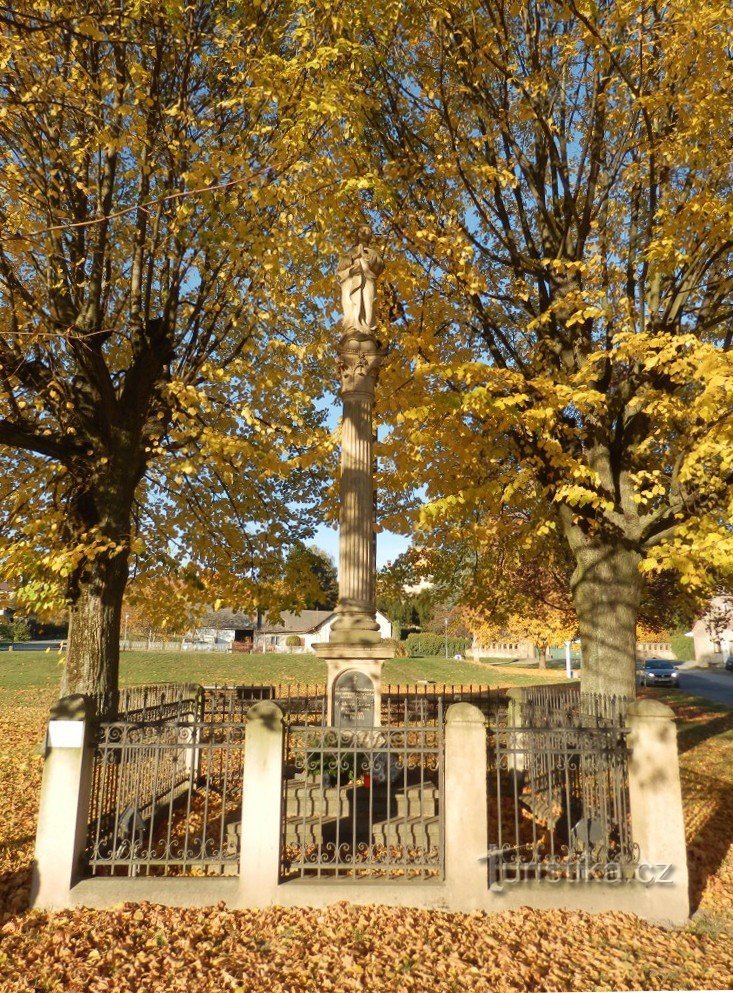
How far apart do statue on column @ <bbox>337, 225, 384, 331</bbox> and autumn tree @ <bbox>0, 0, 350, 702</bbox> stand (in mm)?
879

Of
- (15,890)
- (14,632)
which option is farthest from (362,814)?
(14,632)

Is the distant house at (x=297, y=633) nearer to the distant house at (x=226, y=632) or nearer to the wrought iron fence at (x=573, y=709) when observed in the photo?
the distant house at (x=226, y=632)

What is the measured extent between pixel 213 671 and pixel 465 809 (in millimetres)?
26004

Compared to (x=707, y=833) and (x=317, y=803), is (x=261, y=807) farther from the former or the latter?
(x=707, y=833)

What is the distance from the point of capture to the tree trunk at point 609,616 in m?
8.97

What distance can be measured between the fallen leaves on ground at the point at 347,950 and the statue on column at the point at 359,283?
24.7ft

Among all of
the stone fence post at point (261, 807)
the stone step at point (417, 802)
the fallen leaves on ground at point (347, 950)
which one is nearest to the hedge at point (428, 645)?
the stone step at point (417, 802)

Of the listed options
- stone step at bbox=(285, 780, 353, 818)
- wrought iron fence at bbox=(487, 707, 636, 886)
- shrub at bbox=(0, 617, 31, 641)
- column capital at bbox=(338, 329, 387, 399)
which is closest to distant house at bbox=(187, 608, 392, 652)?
shrub at bbox=(0, 617, 31, 641)

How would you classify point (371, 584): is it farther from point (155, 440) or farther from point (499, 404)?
point (155, 440)

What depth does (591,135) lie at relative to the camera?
30.6 ft

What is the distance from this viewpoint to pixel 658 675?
3306 centimetres

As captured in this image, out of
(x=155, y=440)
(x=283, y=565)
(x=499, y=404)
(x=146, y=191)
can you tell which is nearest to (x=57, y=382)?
(x=155, y=440)

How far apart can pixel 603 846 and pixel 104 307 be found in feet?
30.1

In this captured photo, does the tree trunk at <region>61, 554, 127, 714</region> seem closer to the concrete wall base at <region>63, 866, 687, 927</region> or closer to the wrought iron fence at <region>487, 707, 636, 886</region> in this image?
the concrete wall base at <region>63, 866, 687, 927</region>
